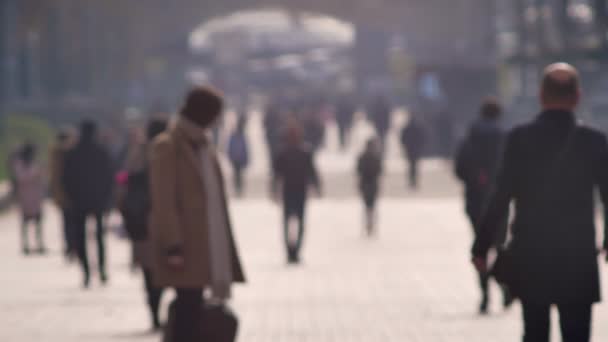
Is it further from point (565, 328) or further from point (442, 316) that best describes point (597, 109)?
point (565, 328)

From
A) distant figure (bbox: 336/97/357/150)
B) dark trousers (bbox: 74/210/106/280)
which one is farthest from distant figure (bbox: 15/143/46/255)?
distant figure (bbox: 336/97/357/150)

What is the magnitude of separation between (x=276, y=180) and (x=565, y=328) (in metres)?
12.1

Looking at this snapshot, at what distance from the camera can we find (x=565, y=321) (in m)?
7.28

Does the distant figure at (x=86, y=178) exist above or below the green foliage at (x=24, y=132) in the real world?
above

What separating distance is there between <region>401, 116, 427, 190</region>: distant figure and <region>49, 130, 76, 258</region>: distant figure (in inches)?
617

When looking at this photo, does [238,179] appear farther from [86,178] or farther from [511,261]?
[511,261]

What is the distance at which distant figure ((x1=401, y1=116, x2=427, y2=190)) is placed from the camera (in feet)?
112

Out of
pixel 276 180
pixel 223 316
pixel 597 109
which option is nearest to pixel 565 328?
pixel 223 316

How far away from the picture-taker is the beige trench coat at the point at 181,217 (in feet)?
27.3

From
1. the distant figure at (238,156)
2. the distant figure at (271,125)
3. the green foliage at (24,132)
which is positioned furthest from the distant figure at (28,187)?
the distant figure at (271,125)

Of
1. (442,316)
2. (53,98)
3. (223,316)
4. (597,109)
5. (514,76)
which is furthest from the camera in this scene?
(514,76)

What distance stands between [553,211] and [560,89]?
1.64 ft

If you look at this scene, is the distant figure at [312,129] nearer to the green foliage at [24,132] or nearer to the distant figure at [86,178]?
the green foliage at [24,132]

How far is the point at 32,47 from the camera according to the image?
57969 mm
